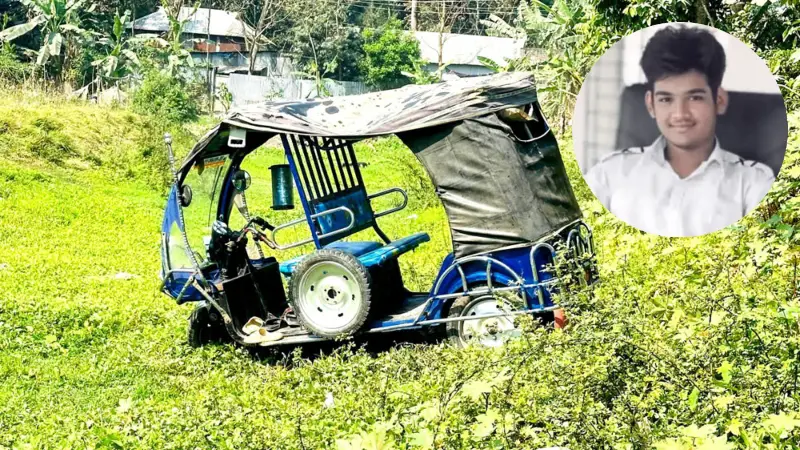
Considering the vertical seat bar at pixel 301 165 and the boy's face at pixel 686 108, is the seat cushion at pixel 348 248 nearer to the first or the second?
the vertical seat bar at pixel 301 165

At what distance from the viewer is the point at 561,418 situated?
4.06m

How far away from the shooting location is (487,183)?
23.4 feet

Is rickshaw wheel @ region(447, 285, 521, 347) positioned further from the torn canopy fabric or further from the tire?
the tire

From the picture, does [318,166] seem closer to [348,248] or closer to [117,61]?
[348,248]

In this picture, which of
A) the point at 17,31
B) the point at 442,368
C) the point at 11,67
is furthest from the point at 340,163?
the point at 17,31

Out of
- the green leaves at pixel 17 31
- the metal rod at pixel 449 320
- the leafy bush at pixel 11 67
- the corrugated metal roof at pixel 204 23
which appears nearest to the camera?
the metal rod at pixel 449 320

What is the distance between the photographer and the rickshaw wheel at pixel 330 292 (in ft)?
24.1

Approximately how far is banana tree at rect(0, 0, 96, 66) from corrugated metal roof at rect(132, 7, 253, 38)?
13.0 m

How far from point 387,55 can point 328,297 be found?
34696 mm

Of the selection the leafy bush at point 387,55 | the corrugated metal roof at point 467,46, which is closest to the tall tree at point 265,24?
the leafy bush at point 387,55

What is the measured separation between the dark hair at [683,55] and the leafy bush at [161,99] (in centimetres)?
2228

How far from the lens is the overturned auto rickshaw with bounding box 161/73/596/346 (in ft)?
23.2

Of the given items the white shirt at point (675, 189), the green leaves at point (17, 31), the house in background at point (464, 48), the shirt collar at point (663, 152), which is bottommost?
the white shirt at point (675, 189)

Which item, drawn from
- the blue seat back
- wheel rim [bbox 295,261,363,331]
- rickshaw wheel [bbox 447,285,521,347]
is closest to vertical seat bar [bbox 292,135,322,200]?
the blue seat back
